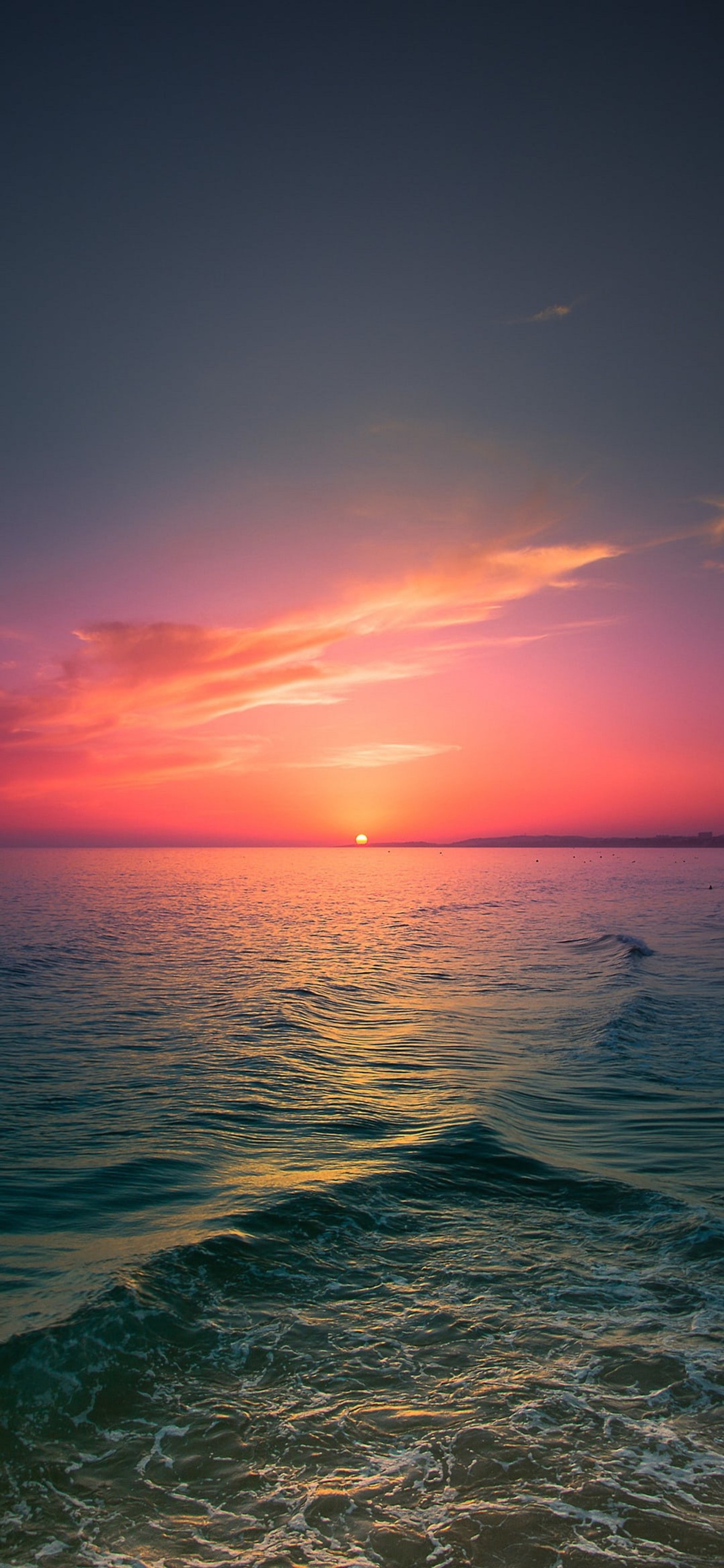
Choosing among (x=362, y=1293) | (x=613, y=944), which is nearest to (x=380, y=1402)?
(x=362, y=1293)

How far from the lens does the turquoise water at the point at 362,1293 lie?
234 inches

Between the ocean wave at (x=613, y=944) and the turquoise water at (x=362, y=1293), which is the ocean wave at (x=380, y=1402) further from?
the ocean wave at (x=613, y=944)

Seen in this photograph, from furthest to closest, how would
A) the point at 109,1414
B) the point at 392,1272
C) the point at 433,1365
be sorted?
the point at 392,1272 < the point at 433,1365 < the point at 109,1414

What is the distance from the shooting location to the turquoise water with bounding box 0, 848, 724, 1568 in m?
5.94

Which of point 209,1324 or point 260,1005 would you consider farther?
point 260,1005

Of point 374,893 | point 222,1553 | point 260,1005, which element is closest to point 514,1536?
point 222,1553

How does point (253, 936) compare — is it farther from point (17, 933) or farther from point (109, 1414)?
point (109, 1414)

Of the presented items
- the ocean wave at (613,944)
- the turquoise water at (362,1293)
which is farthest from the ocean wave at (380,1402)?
the ocean wave at (613,944)

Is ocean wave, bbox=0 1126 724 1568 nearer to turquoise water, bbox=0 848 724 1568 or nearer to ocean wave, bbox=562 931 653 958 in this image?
turquoise water, bbox=0 848 724 1568

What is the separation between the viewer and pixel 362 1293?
9.20 meters

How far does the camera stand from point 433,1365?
771cm

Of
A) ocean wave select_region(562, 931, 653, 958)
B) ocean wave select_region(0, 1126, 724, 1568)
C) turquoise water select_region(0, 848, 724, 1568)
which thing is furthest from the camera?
ocean wave select_region(562, 931, 653, 958)

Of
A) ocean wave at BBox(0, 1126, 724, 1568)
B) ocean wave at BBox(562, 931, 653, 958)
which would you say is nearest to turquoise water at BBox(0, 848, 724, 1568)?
ocean wave at BBox(0, 1126, 724, 1568)

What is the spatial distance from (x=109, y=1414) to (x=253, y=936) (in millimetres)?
44235
